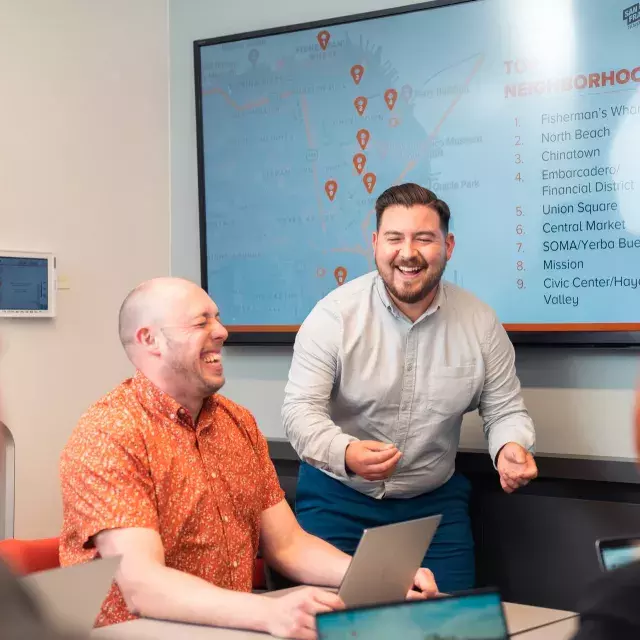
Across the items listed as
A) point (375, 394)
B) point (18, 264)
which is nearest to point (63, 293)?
point (18, 264)

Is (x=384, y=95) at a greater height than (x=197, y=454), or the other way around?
(x=384, y=95)

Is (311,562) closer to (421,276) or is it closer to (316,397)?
(316,397)

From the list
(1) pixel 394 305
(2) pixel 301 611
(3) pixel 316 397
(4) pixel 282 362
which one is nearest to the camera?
(2) pixel 301 611

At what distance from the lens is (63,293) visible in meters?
3.53

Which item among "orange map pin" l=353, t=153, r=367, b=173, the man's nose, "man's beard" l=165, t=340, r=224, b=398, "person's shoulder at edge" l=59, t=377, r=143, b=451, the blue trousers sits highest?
"orange map pin" l=353, t=153, r=367, b=173

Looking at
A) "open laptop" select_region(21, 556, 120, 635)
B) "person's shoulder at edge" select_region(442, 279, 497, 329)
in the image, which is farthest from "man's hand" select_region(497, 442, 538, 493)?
"open laptop" select_region(21, 556, 120, 635)

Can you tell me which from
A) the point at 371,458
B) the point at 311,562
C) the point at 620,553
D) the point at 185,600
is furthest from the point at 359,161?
the point at 620,553

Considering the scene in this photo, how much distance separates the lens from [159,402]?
7.21ft

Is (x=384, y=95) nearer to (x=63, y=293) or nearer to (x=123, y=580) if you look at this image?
(x=63, y=293)

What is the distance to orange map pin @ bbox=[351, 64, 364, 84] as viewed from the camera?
3.42 meters

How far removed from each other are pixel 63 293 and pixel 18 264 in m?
0.22

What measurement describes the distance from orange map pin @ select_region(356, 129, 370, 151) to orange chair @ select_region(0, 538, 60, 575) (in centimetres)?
178

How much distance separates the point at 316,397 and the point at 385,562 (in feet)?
3.37

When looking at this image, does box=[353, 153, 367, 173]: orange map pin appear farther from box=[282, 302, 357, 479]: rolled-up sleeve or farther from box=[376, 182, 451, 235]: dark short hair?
box=[282, 302, 357, 479]: rolled-up sleeve
